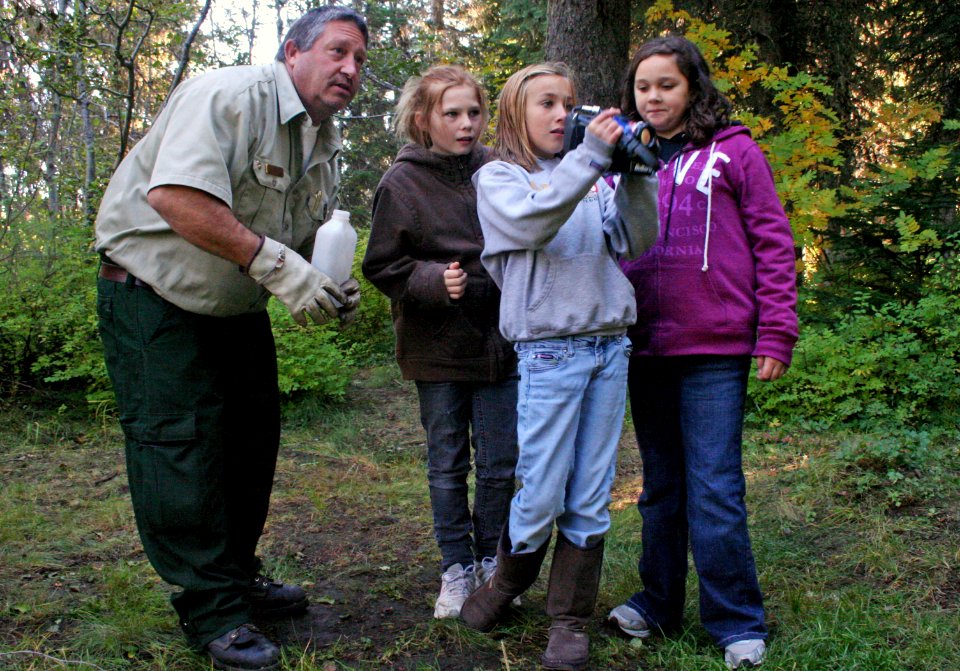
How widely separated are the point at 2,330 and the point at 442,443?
467 cm

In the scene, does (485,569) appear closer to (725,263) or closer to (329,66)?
(725,263)

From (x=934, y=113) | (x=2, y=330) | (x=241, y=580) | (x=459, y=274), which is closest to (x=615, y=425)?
(x=459, y=274)

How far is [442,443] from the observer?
2891 millimetres

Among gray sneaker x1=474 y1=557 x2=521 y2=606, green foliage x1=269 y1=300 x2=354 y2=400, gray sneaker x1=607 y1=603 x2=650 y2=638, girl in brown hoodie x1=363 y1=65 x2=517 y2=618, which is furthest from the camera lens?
green foliage x1=269 y1=300 x2=354 y2=400

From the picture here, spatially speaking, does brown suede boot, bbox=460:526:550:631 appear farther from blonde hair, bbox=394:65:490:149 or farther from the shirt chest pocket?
blonde hair, bbox=394:65:490:149

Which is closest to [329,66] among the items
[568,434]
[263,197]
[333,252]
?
[263,197]

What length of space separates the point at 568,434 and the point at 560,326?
1.05ft

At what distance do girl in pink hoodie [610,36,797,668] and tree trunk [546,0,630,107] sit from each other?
9.90 ft

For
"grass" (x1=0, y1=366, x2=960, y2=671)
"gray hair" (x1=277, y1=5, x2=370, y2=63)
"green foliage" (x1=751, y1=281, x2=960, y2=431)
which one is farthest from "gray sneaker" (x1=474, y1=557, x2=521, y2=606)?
"green foliage" (x1=751, y1=281, x2=960, y2=431)

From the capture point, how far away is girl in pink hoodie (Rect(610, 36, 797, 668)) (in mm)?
2412

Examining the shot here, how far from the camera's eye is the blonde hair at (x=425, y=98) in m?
2.76

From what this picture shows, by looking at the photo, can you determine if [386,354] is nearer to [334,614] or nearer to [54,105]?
[54,105]

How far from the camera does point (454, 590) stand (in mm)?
2842

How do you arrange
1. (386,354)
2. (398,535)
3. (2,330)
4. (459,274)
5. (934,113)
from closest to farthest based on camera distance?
(459,274) < (398,535) < (2,330) < (934,113) < (386,354)
